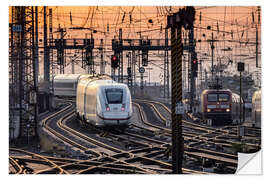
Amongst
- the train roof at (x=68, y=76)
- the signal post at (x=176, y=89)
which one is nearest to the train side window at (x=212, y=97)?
the train roof at (x=68, y=76)

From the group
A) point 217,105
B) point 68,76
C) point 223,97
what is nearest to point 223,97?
point 223,97

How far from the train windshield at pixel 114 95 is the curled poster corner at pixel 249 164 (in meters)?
6.33

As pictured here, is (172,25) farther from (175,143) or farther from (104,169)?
(104,169)

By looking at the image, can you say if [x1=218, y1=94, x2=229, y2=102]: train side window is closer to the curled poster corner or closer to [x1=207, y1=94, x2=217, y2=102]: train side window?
Result: [x1=207, y1=94, x2=217, y2=102]: train side window

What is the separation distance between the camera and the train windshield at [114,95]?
81.5 feet

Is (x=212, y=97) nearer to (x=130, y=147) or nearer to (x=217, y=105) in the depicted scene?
(x=217, y=105)

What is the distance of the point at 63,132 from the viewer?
1027 inches

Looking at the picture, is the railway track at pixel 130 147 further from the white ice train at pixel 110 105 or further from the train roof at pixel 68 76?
the train roof at pixel 68 76

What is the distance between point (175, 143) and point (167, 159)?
9.92 feet

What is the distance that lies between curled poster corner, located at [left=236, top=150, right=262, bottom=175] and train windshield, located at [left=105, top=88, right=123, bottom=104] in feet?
20.8

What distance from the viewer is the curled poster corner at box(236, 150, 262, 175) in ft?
62.1

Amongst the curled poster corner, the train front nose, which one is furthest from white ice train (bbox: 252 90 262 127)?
the train front nose
